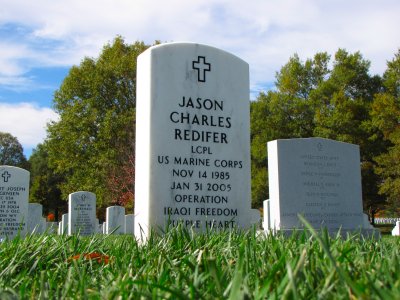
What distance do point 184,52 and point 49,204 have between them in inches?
1812

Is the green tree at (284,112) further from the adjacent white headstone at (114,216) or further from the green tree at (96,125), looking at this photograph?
the adjacent white headstone at (114,216)

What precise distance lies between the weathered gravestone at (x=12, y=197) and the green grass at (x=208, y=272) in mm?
9474

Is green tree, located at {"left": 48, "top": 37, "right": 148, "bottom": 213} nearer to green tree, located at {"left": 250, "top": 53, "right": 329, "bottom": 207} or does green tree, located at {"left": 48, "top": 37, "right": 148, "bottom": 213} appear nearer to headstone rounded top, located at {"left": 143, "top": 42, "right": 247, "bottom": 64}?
green tree, located at {"left": 250, "top": 53, "right": 329, "bottom": 207}

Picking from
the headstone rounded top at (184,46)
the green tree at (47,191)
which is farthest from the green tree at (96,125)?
the headstone rounded top at (184,46)

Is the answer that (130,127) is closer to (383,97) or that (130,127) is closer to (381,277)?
(383,97)

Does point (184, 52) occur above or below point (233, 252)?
above

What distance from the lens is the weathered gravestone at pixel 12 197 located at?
1212 cm

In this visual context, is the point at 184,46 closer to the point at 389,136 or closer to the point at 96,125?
the point at 389,136

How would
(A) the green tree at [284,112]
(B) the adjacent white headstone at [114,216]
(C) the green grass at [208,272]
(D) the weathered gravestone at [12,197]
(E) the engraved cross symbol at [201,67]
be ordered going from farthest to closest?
(A) the green tree at [284,112] → (B) the adjacent white headstone at [114,216] → (D) the weathered gravestone at [12,197] → (E) the engraved cross symbol at [201,67] → (C) the green grass at [208,272]

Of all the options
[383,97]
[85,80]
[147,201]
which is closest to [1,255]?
[147,201]

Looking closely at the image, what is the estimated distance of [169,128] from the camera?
5.81 m

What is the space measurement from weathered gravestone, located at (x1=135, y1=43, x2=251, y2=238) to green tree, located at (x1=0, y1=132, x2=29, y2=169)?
53.3 m

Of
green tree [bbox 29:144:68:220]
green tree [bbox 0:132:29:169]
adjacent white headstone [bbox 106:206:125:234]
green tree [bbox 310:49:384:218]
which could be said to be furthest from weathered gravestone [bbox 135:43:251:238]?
green tree [bbox 0:132:29:169]

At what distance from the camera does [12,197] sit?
12195 mm
